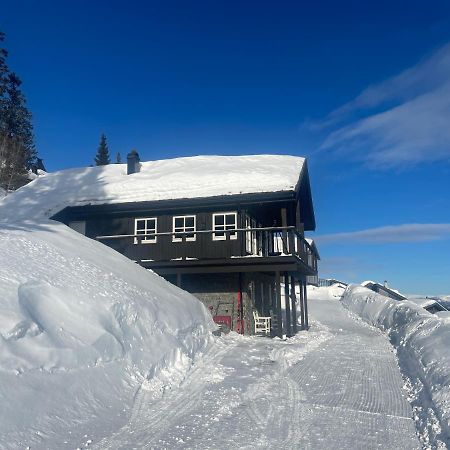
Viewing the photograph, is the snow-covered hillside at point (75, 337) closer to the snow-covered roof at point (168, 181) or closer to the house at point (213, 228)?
the house at point (213, 228)

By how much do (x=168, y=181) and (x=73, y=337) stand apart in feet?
47.0

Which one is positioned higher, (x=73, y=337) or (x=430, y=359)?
(x=73, y=337)

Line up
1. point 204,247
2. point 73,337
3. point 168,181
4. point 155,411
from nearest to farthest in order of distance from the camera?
point 155,411 → point 73,337 → point 204,247 → point 168,181

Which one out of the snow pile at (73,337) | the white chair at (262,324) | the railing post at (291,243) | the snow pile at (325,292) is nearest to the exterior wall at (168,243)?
the railing post at (291,243)

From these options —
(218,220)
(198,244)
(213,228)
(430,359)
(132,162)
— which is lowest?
(430,359)

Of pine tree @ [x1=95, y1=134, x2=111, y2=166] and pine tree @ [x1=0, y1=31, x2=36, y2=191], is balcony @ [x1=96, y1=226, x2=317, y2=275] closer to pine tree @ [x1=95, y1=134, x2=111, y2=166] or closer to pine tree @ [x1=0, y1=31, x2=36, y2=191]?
pine tree @ [x1=0, y1=31, x2=36, y2=191]

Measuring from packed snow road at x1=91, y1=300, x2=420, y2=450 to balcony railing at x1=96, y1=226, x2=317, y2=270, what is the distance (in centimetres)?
608

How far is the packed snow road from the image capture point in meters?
6.13

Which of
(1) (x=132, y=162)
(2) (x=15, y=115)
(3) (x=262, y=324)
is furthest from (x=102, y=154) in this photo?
(3) (x=262, y=324)

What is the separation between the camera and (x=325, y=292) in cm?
5403

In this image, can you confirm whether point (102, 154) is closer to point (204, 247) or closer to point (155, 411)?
point (204, 247)

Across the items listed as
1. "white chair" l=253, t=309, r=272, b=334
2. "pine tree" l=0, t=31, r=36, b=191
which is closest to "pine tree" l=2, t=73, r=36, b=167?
"pine tree" l=0, t=31, r=36, b=191

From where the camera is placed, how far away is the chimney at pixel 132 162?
83.9ft

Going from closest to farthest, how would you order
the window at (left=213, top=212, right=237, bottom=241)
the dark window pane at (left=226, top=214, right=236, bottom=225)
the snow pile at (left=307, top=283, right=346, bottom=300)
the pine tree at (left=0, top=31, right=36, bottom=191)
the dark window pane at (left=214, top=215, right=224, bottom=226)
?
the window at (left=213, top=212, right=237, bottom=241) < the dark window pane at (left=226, top=214, right=236, bottom=225) < the dark window pane at (left=214, top=215, right=224, bottom=226) < the pine tree at (left=0, top=31, right=36, bottom=191) < the snow pile at (left=307, top=283, right=346, bottom=300)
